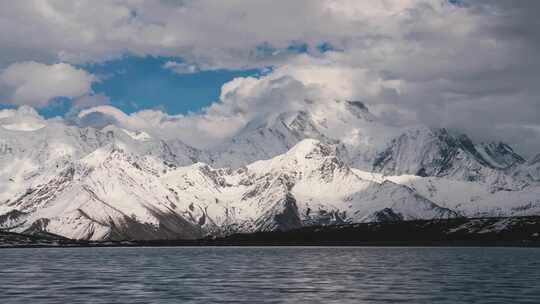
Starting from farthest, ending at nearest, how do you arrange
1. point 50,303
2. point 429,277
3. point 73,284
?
point 429,277, point 73,284, point 50,303

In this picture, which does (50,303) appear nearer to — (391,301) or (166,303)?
(166,303)

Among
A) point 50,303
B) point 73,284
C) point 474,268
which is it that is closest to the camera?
point 50,303

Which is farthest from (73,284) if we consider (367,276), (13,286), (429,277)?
(429,277)

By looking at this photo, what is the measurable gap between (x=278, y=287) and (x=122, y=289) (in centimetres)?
2199

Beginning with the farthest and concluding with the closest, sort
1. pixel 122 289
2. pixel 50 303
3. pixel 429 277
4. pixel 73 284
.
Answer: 1. pixel 429 277
2. pixel 73 284
3. pixel 122 289
4. pixel 50 303

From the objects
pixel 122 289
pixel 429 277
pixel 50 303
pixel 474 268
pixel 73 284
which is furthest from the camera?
pixel 474 268

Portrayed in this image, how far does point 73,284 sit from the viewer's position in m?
121

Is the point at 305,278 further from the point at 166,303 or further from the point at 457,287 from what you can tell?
the point at 166,303

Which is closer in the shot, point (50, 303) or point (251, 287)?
point (50, 303)

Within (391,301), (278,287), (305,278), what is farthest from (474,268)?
(391,301)

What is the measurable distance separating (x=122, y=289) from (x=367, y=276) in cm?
4443

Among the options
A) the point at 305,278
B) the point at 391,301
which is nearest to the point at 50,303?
the point at 391,301

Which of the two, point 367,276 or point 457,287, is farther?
point 367,276

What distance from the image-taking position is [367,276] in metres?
136
